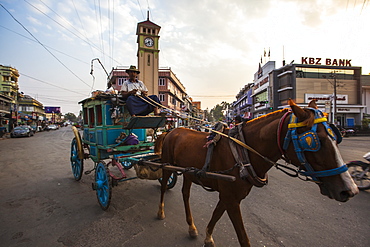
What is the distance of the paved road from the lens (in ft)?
8.91

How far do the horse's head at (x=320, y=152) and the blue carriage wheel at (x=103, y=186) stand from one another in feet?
10.4

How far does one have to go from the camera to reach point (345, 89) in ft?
107

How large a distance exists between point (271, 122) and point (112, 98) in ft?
10.7

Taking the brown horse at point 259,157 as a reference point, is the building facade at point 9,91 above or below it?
above

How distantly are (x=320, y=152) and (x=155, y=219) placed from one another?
282 cm

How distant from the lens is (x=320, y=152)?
5.38ft

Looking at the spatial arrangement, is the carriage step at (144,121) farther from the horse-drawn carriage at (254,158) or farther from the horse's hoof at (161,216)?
the horse's hoof at (161,216)

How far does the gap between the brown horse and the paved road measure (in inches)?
18.5

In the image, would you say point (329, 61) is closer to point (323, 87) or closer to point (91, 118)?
point (323, 87)

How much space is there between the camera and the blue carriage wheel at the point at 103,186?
11.5ft

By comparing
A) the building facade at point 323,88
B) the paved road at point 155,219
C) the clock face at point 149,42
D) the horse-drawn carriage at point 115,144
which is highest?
the clock face at point 149,42

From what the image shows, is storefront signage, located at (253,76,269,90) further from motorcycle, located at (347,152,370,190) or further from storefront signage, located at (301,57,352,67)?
motorcycle, located at (347,152,370,190)

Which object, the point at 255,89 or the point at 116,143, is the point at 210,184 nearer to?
the point at 116,143

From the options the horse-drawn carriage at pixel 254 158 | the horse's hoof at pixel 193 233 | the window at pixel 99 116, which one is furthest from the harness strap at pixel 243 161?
the window at pixel 99 116
